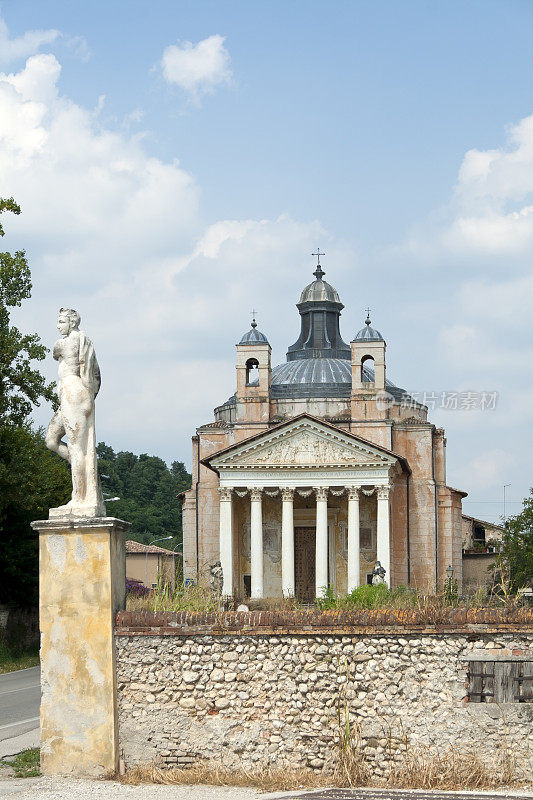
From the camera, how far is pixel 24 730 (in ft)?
54.7

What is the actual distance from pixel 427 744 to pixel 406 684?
64 cm

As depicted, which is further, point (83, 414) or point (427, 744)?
point (83, 414)

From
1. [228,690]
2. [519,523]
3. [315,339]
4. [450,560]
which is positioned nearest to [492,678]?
[228,690]

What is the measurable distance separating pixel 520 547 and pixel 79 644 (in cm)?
3842

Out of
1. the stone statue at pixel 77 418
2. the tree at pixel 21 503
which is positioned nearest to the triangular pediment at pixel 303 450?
the tree at pixel 21 503

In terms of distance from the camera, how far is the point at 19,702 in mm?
21156

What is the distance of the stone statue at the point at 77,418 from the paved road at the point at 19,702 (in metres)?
5.18

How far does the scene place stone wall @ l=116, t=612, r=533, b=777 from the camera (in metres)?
11.4

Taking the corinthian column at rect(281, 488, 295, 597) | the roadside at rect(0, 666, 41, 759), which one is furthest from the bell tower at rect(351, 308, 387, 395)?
the roadside at rect(0, 666, 41, 759)

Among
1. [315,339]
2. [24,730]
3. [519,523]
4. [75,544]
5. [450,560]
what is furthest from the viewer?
[315,339]

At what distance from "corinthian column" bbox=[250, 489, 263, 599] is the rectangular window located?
37853 mm

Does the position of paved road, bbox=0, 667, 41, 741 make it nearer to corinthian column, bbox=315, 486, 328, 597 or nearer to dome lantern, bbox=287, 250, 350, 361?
corinthian column, bbox=315, 486, 328, 597

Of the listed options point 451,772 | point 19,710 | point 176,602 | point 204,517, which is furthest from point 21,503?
point 204,517

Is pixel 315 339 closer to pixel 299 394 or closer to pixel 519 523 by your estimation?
pixel 299 394
